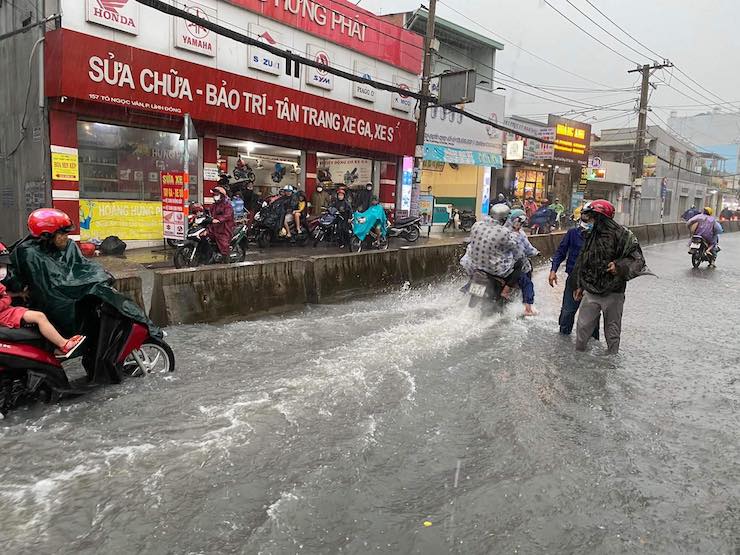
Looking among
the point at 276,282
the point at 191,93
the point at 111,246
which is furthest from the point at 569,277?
the point at 191,93

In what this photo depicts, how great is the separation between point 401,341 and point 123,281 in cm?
321

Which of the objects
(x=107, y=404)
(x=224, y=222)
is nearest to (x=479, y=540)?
(x=107, y=404)

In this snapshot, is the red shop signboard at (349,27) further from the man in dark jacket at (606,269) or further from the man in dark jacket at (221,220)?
the man in dark jacket at (606,269)

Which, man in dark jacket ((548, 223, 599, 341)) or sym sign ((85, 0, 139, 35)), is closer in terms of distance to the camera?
man in dark jacket ((548, 223, 599, 341))

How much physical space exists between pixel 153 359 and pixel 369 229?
8.92 meters

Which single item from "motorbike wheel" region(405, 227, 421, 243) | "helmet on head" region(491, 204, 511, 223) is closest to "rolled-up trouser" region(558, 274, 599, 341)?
"helmet on head" region(491, 204, 511, 223)

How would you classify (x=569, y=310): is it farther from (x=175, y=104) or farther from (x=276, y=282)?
(x=175, y=104)

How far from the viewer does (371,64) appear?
61.7 ft

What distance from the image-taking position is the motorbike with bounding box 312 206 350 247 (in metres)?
14.8

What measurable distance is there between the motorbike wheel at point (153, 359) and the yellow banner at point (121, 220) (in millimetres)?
8316

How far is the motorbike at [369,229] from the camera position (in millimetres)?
13492

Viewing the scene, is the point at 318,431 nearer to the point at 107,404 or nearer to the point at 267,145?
the point at 107,404

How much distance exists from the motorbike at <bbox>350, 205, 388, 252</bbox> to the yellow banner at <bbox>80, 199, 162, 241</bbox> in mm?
4768

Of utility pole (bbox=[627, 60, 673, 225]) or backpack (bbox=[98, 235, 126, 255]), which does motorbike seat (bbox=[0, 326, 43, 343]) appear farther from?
utility pole (bbox=[627, 60, 673, 225])
